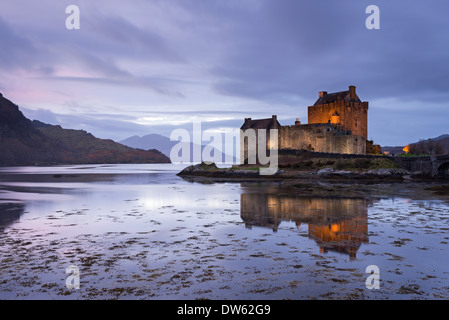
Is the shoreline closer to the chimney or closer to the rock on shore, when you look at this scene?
the rock on shore

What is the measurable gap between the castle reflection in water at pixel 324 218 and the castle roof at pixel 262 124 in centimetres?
4490

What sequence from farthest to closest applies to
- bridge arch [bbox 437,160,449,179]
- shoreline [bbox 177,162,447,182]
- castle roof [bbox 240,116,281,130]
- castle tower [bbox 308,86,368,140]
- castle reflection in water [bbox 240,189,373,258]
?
castle roof [bbox 240,116,281,130]
castle tower [bbox 308,86,368,140]
bridge arch [bbox 437,160,449,179]
shoreline [bbox 177,162,447,182]
castle reflection in water [bbox 240,189,373,258]

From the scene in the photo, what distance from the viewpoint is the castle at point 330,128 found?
58.3m

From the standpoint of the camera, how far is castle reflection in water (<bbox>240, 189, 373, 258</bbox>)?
10883 mm

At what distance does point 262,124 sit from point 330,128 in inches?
534

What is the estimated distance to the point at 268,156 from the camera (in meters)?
62.8

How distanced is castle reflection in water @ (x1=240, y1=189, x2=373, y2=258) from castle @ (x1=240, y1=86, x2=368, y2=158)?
129 ft

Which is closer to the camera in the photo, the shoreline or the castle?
the shoreline

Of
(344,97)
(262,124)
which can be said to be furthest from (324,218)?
(344,97)

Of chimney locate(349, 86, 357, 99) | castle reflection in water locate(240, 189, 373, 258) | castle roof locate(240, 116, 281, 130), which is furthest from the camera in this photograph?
castle roof locate(240, 116, 281, 130)

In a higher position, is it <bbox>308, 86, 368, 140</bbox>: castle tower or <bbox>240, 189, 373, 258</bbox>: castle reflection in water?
<bbox>308, 86, 368, 140</bbox>: castle tower

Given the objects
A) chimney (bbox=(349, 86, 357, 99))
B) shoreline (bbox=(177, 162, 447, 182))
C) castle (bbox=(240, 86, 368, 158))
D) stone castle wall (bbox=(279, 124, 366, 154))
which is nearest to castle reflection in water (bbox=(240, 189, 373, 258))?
shoreline (bbox=(177, 162, 447, 182))
